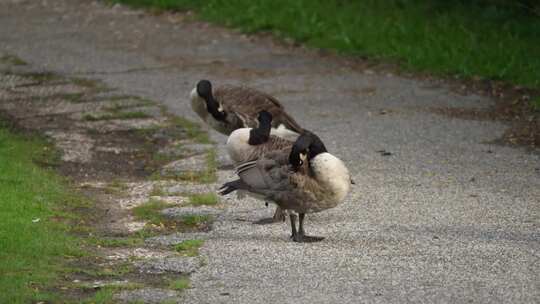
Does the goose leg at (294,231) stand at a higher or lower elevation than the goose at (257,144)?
lower

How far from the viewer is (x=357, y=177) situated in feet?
38.2

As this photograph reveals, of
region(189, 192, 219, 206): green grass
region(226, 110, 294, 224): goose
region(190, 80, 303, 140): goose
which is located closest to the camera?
region(226, 110, 294, 224): goose

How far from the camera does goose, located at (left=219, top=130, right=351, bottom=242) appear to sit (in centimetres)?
888

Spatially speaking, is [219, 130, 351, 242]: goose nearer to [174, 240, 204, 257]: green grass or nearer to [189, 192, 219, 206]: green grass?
[174, 240, 204, 257]: green grass

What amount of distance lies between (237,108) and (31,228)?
10.5 feet

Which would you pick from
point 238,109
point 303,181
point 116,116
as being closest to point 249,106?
point 238,109

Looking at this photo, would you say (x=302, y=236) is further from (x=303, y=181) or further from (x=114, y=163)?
(x=114, y=163)

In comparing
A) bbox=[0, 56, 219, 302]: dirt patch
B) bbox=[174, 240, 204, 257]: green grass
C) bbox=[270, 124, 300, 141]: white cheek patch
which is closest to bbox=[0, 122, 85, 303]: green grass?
bbox=[0, 56, 219, 302]: dirt patch

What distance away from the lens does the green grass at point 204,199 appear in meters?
10.6

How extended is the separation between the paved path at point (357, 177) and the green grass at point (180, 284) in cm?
7

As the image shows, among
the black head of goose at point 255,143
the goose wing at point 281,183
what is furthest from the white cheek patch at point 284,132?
the goose wing at point 281,183

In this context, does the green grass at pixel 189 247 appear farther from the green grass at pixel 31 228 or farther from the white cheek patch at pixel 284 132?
the white cheek patch at pixel 284 132

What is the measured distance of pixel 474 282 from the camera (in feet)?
25.4

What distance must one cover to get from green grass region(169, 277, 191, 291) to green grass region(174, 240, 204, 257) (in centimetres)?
76
